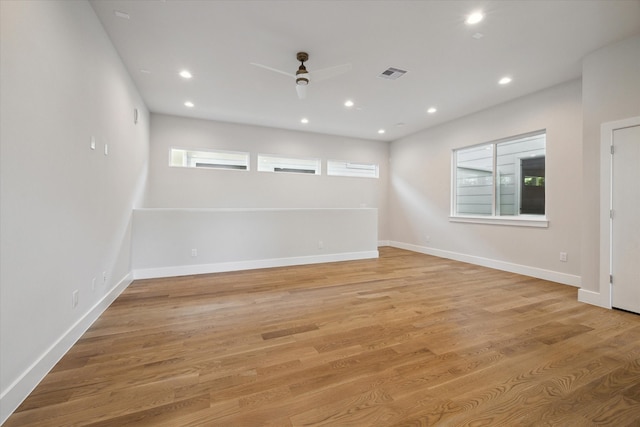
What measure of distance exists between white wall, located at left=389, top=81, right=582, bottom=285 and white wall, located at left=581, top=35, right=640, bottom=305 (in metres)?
0.73

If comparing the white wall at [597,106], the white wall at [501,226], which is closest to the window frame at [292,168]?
the white wall at [501,226]

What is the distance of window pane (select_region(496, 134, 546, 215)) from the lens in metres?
4.34

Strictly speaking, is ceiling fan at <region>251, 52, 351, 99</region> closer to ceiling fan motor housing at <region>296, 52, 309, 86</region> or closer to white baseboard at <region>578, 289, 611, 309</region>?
ceiling fan motor housing at <region>296, 52, 309, 86</region>

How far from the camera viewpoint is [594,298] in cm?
308

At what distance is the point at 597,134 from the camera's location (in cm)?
308

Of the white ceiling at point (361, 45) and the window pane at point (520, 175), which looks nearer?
the white ceiling at point (361, 45)

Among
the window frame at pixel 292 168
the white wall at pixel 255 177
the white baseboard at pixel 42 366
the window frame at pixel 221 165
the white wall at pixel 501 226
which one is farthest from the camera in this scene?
the window frame at pixel 292 168

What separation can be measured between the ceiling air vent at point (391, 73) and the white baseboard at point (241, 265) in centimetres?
336

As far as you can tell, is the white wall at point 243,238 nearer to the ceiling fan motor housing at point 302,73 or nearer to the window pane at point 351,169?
the window pane at point 351,169

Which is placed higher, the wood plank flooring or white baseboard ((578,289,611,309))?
white baseboard ((578,289,611,309))

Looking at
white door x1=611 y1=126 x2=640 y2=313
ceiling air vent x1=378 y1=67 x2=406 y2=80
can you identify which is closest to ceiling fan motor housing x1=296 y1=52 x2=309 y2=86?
ceiling air vent x1=378 y1=67 x2=406 y2=80

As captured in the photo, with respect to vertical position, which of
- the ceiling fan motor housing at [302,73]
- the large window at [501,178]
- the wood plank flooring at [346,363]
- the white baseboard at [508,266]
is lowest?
the wood plank flooring at [346,363]

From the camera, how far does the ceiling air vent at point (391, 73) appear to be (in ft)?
11.8

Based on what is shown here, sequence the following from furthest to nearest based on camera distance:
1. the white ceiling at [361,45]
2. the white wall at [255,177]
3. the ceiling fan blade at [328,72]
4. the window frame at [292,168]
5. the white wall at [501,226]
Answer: the window frame at [292,168], the white wall at [255,177], the white wall at [501,226], the ceiling fan blade at [328,72], the white ceiling at [361,45]
